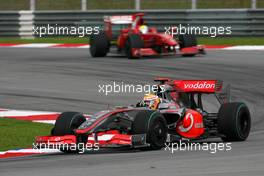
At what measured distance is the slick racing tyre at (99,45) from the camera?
2702 centimetres

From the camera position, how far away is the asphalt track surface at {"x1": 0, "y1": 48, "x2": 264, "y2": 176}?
418 inches

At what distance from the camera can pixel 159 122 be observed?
1262cm

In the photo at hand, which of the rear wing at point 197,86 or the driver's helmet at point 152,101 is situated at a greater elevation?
the rear wing at point 197,86

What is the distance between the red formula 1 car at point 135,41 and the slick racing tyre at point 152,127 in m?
13.3

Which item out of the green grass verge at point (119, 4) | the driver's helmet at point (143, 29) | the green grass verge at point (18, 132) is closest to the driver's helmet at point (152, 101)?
the green grass verge at point (18, 132)

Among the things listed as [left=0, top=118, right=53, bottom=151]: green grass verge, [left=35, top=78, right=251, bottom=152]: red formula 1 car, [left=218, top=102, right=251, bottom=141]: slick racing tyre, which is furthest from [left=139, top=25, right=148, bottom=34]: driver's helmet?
[left=218, top=102, right=251, bottom=141]: slick racing tyre

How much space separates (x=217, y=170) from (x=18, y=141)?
4.57 m

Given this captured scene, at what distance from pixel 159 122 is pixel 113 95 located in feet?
24.5

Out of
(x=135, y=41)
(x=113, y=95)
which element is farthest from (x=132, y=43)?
(x=113, y=95)

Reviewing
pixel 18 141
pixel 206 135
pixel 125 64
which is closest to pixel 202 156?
pixel 206 135

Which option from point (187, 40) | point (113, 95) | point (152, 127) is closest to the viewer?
point (152, 127)

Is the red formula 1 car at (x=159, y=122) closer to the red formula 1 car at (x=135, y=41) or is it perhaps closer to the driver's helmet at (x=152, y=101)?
the driver's helmet at (x=152, y=101)

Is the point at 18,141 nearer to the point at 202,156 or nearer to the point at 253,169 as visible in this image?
the point at 202,156

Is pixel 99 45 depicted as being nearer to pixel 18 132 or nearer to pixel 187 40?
pixel 187 40
